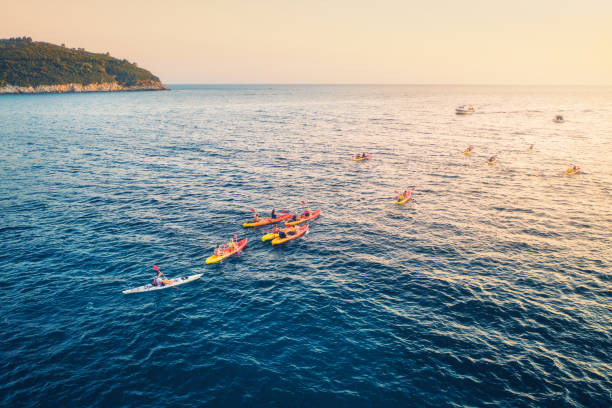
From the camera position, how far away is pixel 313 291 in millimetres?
29781

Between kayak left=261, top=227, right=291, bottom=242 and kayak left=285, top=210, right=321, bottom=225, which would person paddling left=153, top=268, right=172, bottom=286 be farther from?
kayak left=285, top=210, right=321, bottom=225

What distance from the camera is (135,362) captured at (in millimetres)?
21953

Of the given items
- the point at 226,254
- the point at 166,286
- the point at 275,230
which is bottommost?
the point at 166,286

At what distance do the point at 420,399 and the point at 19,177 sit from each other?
75.6 meters

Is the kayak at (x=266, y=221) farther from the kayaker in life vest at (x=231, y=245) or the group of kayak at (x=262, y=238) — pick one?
the kayaker in life vest at (x=231, y=245)

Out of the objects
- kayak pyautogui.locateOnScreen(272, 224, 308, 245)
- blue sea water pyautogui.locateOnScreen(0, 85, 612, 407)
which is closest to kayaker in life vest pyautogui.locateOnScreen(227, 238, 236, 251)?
blue sea water pyautogui.locateOnScreen(0, 85, 612, 407)

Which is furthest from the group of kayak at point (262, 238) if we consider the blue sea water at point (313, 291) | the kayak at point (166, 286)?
the blue sea water at point (313, 291)

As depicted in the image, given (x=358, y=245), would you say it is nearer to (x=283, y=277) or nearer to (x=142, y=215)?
(x=283, y=277)

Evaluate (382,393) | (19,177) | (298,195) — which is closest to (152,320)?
(382,393)

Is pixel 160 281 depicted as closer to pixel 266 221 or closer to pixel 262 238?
pixel 262 238

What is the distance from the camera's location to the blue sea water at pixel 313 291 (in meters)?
20.3

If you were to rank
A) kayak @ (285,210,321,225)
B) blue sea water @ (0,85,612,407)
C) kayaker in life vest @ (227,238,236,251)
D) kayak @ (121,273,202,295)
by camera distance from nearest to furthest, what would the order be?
blue sea water @ (0,85,612,407) < kayak @ (121,273,202,295) < kayaker in life vest @ (227,238,236,251) < kayak @ (285,210,321,225)

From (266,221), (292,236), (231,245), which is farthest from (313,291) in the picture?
(266,221)

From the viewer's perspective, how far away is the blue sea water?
801 inches
